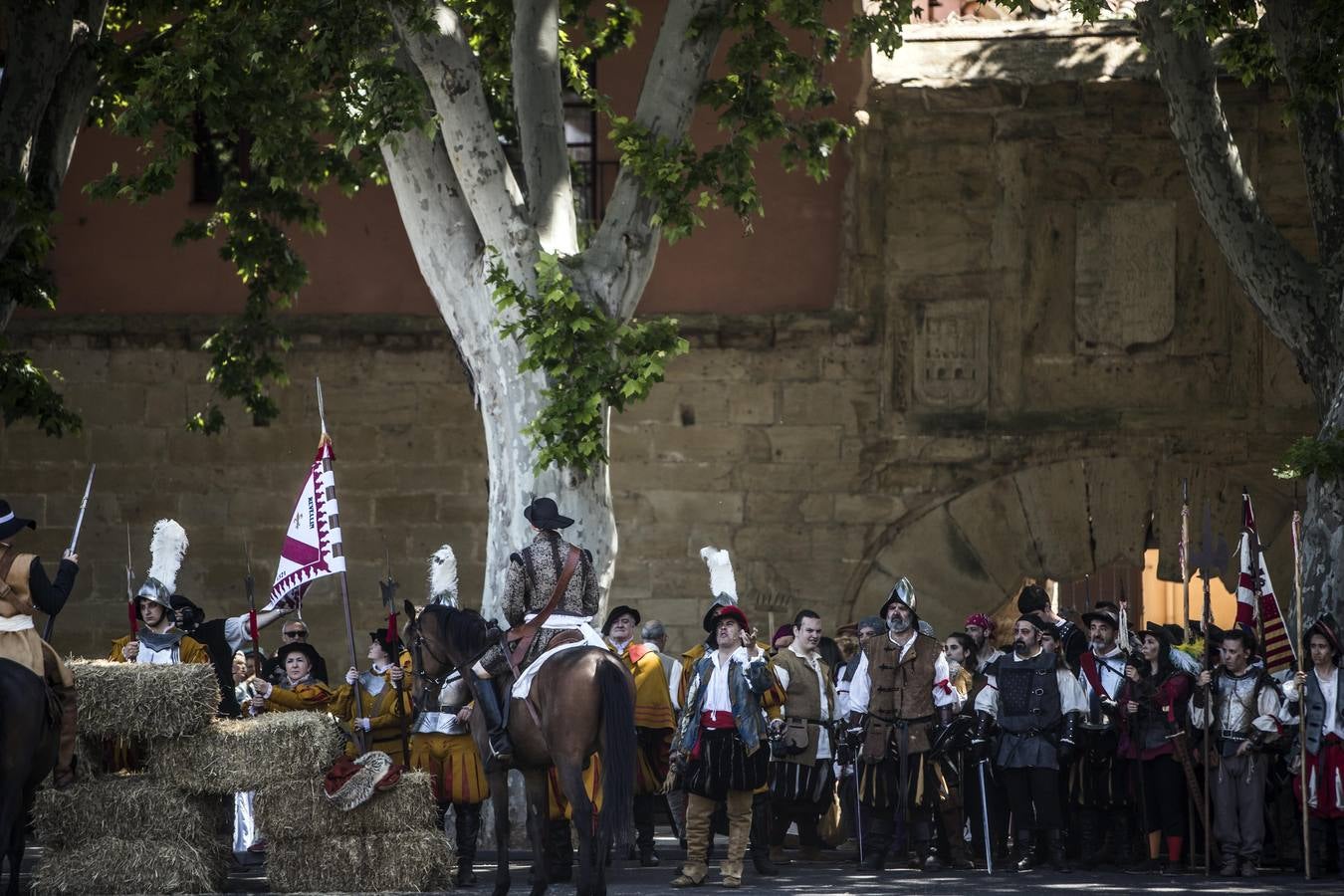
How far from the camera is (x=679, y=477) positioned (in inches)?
734

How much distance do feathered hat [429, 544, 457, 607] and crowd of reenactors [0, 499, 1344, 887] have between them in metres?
0.02

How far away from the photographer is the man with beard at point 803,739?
13.9m

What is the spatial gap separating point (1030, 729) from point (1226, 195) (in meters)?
3.98

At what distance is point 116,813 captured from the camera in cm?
1203

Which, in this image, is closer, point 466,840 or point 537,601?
point 537,601

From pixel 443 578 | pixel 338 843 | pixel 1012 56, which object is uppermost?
pixel 1012 56

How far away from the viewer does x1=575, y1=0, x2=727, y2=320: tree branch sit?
47.3ft

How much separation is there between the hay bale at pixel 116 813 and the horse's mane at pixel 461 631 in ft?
5.61

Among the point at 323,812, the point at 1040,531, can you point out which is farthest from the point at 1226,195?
the point at 323,812

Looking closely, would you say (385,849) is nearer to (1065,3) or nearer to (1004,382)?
(1004,382)

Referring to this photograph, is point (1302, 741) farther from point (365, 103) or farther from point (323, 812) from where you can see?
point (365, 103)

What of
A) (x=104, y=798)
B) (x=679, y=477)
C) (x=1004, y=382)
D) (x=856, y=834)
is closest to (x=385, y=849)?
(x=104, y=798)

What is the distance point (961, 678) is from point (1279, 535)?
183 inches

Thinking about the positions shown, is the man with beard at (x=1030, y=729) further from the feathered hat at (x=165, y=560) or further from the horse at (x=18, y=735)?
the horse at (x=18, y=735)
